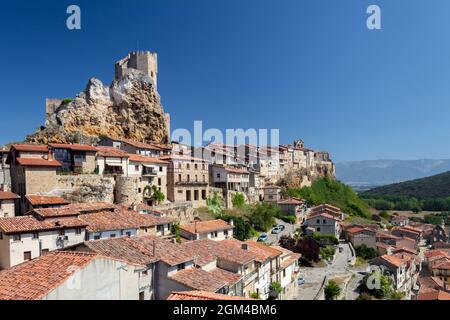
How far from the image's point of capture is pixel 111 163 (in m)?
35.0

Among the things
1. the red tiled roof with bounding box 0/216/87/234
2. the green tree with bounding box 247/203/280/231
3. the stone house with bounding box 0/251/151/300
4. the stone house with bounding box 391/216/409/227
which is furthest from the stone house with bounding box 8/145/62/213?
the stone house with bounding box 391/216/409/227

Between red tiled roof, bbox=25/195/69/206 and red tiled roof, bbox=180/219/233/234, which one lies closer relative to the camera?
red tiled roof, bbox=25/195/69/206

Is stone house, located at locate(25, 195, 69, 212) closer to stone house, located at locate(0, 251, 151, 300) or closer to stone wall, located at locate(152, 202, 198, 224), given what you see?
stone wall, located at locate(152, 202, 198, 224)

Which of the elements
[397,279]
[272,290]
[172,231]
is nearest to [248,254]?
[272,290]

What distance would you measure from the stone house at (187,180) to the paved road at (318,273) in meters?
15.2

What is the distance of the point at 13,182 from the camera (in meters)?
28.0

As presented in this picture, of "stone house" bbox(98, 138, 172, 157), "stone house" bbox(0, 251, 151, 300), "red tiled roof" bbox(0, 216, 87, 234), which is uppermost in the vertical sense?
"stone house" bbox(98, 138, 172, 157)

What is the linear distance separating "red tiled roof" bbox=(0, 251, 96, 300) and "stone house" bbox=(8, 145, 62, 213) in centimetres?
1385

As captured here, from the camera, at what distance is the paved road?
95.5 ft

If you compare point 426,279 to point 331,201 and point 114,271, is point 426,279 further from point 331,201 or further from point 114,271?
point 114,271

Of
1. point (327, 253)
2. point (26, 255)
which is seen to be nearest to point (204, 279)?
point (26, 255)

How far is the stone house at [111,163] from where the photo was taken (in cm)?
3412

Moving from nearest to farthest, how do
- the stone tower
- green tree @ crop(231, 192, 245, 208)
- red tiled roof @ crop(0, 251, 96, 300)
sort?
red tiled roof @ crop(0, 251, 96, 300) < green tree @ crop(231, 192, 245, 208) < the stone tower
